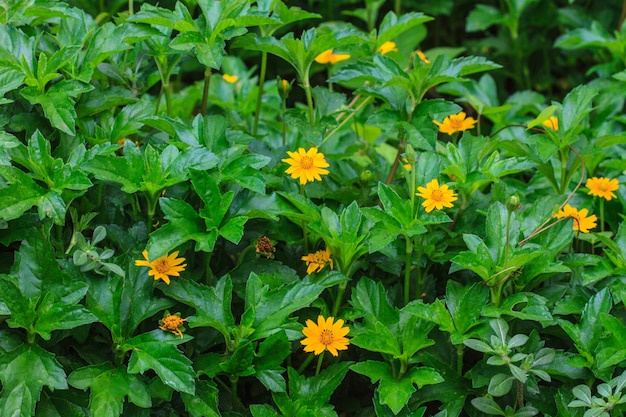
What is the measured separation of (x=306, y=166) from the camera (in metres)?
1.68

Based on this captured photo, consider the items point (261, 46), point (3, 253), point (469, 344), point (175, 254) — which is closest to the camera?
point (469, 344)

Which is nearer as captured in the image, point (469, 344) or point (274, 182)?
point (469, 344)

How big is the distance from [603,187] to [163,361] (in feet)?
3.48

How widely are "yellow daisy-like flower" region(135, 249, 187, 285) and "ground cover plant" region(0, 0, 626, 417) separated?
0.01 meters

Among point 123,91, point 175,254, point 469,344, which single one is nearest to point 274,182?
point 175,254

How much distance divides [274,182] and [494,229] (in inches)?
17.9

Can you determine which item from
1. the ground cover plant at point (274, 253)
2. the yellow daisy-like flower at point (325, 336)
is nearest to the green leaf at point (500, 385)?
the ground cover plant at point (274, 253)

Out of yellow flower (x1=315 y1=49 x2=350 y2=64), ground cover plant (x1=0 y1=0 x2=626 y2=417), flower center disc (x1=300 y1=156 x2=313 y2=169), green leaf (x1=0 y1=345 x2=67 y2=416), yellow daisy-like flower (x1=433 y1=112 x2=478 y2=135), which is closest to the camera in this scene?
green leaf (x1=0 y1=345 x2=67 y2=416)

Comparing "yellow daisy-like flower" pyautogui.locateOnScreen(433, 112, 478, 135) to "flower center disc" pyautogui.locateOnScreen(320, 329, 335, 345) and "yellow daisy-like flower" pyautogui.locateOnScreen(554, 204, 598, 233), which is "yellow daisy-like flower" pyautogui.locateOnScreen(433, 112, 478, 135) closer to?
"yellow daisy-like flower" pyautogui.locateOnScreen(554, 204, 598, 233)

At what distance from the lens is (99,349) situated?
5.13 ft

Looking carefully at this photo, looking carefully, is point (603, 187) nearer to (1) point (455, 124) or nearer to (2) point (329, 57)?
(1) point (455, 124)

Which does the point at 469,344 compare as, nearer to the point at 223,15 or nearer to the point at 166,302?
the point at 166,302

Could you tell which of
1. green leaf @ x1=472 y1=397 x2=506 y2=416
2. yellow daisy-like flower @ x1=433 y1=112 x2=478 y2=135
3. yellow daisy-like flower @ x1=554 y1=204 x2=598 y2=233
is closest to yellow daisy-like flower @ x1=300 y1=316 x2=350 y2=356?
green leaf @ x1=472 y1=397 x2=506 y2=416

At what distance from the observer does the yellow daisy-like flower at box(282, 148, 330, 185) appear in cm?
166
